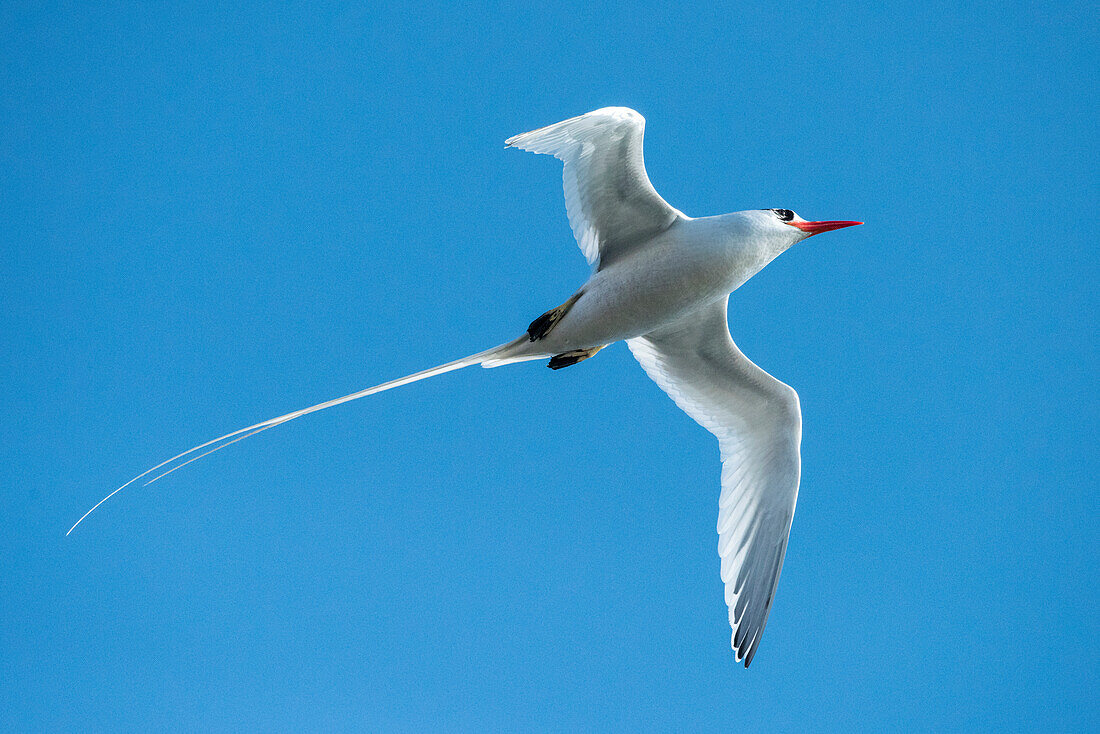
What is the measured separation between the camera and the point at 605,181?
5.08m

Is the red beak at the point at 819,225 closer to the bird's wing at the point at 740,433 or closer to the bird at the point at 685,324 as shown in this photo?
the bird at the point at 685,324

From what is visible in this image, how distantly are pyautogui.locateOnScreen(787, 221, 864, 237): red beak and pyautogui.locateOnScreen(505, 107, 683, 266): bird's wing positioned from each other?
0.69m

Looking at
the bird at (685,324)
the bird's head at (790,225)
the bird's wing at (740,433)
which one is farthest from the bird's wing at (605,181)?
the bird's wing at (740,433)

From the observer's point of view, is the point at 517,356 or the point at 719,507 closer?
the point at 517,356

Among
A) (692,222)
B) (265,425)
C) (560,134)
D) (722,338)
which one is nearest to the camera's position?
(265,425)

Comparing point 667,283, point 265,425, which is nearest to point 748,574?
point 667,283

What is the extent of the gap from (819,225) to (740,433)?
142 centimetres

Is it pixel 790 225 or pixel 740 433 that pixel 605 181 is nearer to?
pixel 790 225

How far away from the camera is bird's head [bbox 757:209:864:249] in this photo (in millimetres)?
5055

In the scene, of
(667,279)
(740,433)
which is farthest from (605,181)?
(740,433)

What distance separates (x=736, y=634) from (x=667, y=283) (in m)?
2.09

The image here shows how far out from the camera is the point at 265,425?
4.41 metres

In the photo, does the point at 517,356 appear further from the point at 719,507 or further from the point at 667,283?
the point at 719,507

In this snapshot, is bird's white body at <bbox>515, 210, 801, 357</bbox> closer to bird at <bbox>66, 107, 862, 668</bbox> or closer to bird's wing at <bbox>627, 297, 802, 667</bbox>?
bird at <bbox>66, 107, 862, 668</bbox>
